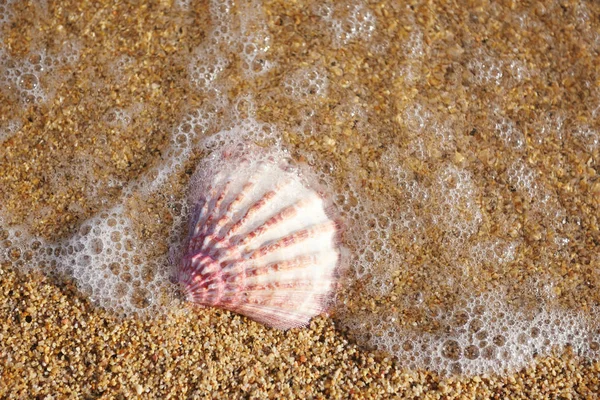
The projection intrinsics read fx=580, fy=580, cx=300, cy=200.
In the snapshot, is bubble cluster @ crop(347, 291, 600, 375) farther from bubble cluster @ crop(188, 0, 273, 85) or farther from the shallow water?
bubble cluster @ crop(188, 0, 273, 85)

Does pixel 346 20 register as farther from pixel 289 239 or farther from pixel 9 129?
pixel 9 129

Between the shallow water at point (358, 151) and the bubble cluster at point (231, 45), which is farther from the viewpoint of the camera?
the bubble cluster at point (231, 45)

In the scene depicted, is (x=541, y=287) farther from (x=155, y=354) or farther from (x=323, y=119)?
(x=155, y=354)

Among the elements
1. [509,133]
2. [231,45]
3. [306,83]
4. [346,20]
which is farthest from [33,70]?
[509,133]

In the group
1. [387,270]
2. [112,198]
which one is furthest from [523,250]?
[112,198]

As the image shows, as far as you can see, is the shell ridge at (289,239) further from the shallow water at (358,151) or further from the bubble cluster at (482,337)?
the bubble cluster at (482,337)

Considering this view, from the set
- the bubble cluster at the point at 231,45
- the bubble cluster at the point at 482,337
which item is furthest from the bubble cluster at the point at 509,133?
the bubble cluster at the point at 231,45
